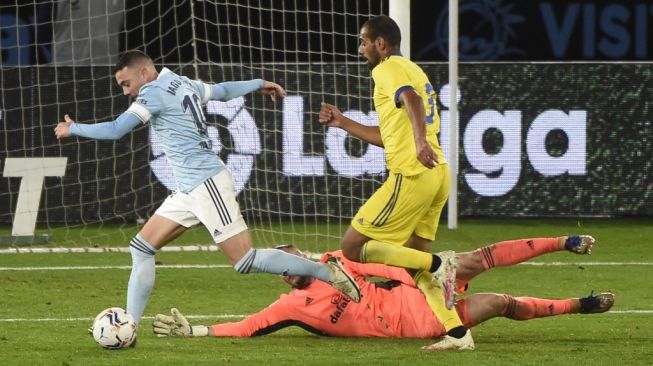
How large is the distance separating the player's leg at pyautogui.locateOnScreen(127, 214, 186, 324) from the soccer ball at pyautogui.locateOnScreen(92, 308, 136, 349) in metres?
0.18

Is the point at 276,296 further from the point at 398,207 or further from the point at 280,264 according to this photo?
the point at 398,207

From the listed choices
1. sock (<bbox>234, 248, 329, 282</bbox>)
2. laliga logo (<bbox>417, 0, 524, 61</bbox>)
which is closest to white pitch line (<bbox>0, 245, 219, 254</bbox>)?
sock (<bbox>234, 248, 329, 282</bbox>)

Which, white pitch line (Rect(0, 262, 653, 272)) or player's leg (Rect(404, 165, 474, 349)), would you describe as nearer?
player's leg (Rect(404, 165, 474, 349))

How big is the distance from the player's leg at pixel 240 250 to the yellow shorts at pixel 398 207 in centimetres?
28

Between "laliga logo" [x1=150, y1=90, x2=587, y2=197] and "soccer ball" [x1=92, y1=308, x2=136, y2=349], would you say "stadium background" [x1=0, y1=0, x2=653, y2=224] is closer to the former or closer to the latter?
"laliga logo" [x1=150, y1=90, x2=587, y2=197]

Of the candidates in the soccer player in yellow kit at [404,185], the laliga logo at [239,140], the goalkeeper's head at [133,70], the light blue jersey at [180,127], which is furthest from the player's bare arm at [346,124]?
the laliga logo at [239,140]

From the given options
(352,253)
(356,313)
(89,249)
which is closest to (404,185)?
(352,253)

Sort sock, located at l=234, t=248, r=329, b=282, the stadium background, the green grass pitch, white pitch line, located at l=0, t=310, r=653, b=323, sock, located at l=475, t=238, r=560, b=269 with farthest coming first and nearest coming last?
the stadium background, white pitch line, located at l=0, t=310, r=653, b=323, sock, located at l=475, t=238, r=560, b=269, sock, located at l=234, t=248, r=329, b=282, the green grass pitch

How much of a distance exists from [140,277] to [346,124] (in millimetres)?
1442

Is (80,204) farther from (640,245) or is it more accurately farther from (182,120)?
(182,120)

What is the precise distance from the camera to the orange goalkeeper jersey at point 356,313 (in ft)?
25.5

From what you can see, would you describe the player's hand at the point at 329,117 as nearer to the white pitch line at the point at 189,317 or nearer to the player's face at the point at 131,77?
the player's face at the point at 131,77

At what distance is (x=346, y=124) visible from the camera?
816 centimetres

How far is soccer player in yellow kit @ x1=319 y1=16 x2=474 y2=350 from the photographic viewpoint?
7406 millimetres
